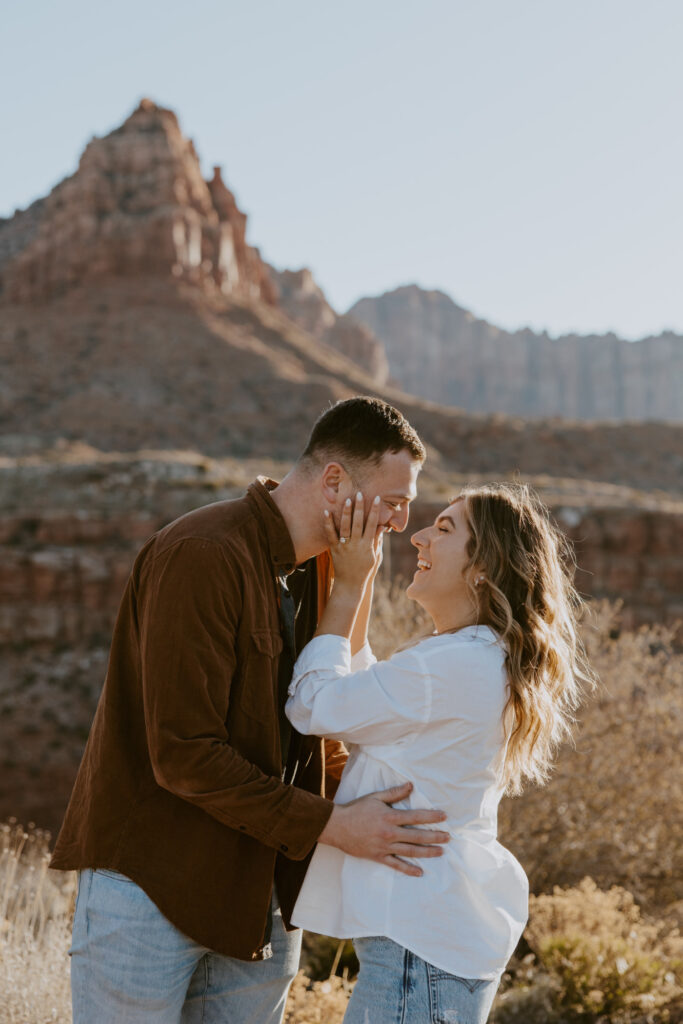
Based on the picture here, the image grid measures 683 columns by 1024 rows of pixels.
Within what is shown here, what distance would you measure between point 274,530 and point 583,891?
5.57 meters

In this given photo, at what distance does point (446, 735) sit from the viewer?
2.75 metres

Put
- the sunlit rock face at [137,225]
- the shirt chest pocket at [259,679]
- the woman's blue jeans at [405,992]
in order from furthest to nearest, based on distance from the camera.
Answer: the sunlit rock face at [137,225] < the shirt chest pocket at [259,679] < the woman's blue jeans at [405,992]

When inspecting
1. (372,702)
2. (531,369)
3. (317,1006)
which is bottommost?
(317,1006)

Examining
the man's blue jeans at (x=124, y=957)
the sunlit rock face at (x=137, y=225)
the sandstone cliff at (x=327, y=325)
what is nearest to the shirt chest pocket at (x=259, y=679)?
the man's blue jeans at (x=124, y=957)

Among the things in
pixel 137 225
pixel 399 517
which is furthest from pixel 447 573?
pixel 137 225

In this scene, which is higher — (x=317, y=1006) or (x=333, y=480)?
(x=333, y=480)

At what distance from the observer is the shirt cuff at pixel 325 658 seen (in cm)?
286

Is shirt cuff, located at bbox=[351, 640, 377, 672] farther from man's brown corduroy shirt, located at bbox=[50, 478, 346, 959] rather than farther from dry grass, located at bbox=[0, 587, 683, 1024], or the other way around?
dry grass, located at bbox=[0, 587, 683, 1024]

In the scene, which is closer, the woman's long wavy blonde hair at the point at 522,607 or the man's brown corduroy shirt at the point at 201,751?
the man's brown corduroy shirt at the point at 201,751

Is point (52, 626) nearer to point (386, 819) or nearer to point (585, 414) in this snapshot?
point (386, 819)

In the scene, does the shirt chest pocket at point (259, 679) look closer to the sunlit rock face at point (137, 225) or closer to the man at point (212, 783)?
the man at point (212, 783)

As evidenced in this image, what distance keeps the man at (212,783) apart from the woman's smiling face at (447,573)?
0.14 meters

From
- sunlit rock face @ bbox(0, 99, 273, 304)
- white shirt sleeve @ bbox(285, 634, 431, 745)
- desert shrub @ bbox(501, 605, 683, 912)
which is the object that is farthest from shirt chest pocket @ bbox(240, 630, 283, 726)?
sunlit rock face @ bbox(0, 99, 273, 304)

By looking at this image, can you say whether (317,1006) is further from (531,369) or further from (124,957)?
(531,369)
